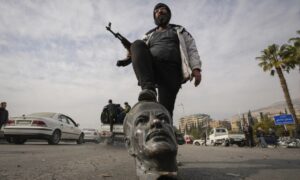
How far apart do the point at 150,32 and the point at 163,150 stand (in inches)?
67.8

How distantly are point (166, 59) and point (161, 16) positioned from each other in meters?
0.55

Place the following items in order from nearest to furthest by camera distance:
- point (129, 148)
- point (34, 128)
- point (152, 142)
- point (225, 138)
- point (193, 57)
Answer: point (152, 142) → point (129, 148) → point (193, 57) → point (34, 128) → point (225, 138)

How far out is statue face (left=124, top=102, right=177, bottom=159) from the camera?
4.55 ft

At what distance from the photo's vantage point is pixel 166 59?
2.43 metres

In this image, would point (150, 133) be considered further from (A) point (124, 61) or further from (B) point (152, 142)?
(A) point (124, 61)

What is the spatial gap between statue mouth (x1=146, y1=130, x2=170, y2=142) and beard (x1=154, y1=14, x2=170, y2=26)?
1.57 m

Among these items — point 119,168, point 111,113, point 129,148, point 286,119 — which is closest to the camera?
point 129,148

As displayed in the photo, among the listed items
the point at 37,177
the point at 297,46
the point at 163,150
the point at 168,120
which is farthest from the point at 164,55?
the point at 297,46

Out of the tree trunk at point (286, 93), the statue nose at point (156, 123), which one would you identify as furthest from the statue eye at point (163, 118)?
the tree trunk at point (286, 93)

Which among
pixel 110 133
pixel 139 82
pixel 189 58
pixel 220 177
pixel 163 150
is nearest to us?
pixel 163 150

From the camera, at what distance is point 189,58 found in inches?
103

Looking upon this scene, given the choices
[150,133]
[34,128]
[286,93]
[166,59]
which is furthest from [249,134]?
[150,133]

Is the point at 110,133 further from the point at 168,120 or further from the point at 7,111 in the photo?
the point at 168,120

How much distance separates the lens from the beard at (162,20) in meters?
2.69
